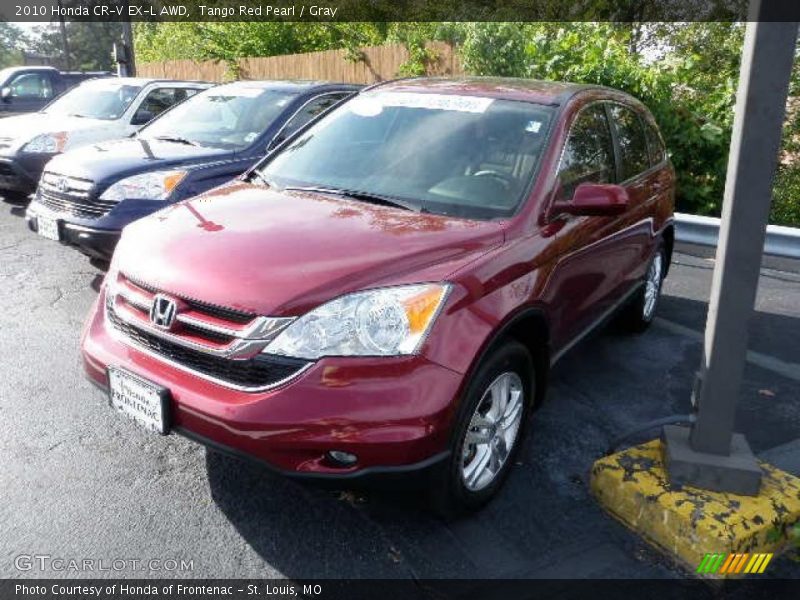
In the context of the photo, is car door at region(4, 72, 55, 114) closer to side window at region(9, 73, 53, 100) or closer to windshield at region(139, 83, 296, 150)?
side window at region(9, 73, 53, 100)

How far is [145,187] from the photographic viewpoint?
5.27 m

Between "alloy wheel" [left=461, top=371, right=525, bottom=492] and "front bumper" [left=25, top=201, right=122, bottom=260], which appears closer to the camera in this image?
"alloy wheel" [left=461, top=371, right=525, bottom=492]

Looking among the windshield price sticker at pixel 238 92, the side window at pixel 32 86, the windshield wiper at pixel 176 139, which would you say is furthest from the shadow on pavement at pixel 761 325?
the side window at pixel 32 86

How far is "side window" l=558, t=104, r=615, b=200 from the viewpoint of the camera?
3518mm

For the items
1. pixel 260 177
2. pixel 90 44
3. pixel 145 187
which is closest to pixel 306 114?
pixel 145 187

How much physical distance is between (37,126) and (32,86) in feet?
22.2

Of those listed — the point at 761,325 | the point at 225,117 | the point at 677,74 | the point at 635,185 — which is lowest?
the point at 761,325

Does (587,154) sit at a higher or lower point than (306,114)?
higher

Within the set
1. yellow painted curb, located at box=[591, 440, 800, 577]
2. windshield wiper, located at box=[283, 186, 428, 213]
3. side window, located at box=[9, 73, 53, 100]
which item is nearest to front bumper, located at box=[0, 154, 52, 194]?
windshield wiper, located at box=[283, 186, 428, 213]

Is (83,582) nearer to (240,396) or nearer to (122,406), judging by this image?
(122,406)

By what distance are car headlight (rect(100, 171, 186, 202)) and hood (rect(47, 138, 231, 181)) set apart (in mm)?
84

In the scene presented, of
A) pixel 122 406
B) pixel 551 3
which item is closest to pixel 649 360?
pixel 122 406

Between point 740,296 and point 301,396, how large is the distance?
1.76 meters

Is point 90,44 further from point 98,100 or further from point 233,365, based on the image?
point 233,365
